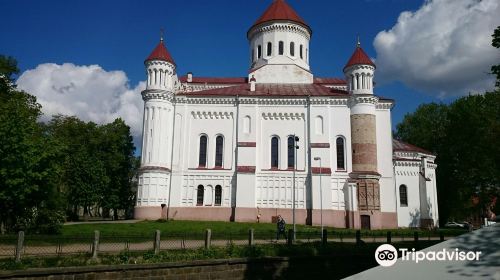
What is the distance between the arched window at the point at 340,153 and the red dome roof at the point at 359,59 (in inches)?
315

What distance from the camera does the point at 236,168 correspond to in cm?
4091

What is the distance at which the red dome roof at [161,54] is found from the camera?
42.5 metres

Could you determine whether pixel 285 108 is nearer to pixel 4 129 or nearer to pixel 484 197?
pixel 484 197

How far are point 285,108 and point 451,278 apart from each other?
3872 cm

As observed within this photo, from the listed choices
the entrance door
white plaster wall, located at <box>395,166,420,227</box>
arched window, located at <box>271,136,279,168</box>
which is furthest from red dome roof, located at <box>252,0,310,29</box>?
the entrance door

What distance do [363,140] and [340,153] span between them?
2618 mm

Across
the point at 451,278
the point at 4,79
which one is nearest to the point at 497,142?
the point at 451,278

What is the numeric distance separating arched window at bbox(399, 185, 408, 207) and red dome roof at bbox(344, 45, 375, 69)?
13167 millimetres

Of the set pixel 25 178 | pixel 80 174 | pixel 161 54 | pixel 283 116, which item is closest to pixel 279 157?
pixel 283 116

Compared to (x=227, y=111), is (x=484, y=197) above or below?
below

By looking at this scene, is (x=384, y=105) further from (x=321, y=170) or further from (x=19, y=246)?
(x=19, y=246)

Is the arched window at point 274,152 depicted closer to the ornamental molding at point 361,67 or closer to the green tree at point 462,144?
the ornamental molding at point 361,67

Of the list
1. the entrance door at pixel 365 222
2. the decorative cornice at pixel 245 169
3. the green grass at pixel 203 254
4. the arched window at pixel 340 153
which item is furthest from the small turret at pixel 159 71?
the green grass at pixel 203 254

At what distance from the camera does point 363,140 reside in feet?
135
